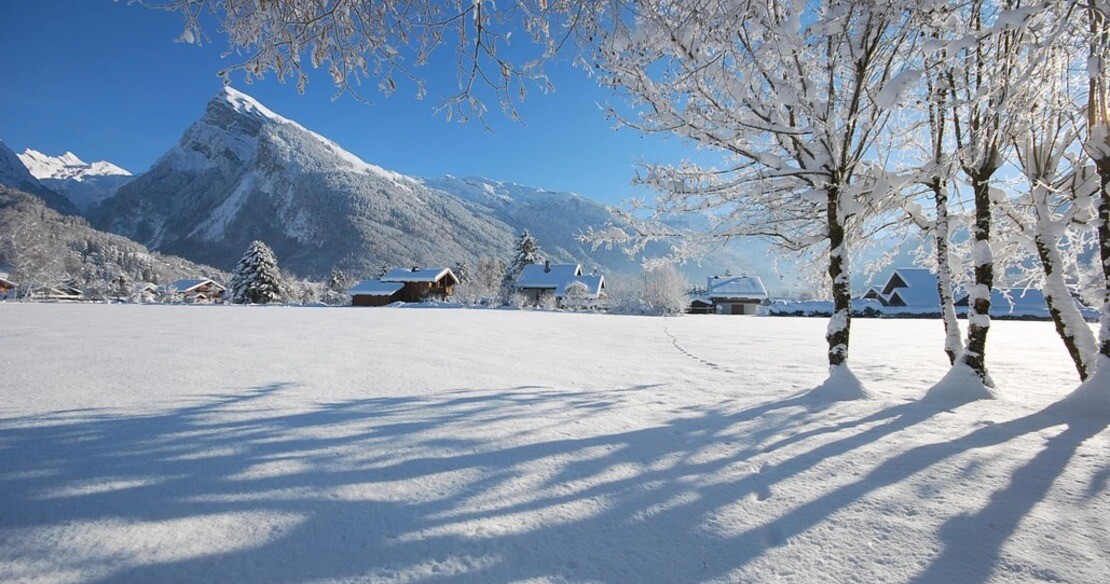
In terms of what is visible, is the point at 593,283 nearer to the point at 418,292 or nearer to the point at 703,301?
the point at 703,301

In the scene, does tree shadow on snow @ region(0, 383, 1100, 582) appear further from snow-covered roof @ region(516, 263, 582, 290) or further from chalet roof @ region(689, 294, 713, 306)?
chalet roof @ region(689, 294, 713, 306)

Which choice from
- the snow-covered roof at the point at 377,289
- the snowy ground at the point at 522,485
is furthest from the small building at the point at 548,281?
the snowy ground at the point at 522,485

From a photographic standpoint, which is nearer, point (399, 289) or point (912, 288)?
point (912, 288)

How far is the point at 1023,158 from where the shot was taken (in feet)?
16.0

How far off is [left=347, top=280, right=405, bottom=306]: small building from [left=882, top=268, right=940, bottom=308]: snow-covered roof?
53.0 m

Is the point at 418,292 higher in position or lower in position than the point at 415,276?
lower

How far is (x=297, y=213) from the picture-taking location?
141 meters

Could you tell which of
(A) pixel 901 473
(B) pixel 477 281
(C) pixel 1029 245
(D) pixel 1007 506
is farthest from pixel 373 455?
(B) pixel 477 281

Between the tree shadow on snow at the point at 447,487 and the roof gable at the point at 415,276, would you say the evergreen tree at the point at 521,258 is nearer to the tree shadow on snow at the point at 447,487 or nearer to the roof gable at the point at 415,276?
the roof gable at the point at 415,276

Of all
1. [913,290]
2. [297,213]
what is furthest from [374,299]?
[297,213]

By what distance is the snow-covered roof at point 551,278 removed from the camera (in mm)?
45969

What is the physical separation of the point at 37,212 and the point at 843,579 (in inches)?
6313

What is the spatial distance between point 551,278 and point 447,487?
45.0 metres

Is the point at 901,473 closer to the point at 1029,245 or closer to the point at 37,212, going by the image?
the point at 1029,245
